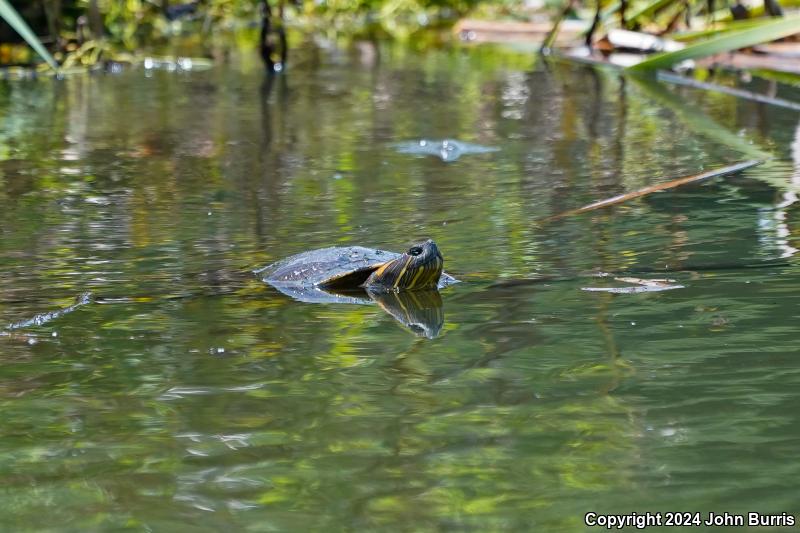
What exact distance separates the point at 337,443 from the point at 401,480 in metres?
0.19

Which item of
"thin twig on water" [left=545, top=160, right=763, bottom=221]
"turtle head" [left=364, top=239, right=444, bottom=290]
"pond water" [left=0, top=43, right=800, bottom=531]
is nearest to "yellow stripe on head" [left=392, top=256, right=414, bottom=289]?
"turtle head" [left=364, top=239, right=444, bottom=290]

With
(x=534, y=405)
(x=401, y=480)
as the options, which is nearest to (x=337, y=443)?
(x=401, y=480)

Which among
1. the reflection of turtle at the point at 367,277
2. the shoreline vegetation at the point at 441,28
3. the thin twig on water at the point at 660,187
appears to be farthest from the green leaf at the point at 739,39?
the reflection of turtle at the point at 367,277

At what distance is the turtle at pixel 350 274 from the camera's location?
3.17 metres

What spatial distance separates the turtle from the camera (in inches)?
125

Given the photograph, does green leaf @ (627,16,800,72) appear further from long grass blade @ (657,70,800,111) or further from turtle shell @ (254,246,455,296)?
turtle shell @ (254,246,455,296)

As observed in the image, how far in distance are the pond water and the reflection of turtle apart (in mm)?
69

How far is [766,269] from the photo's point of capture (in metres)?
3.27

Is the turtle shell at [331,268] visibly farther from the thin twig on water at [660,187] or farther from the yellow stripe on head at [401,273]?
the thin twig on water at [660,187]

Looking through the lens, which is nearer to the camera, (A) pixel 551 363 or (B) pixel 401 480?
(B) pixel 401 480

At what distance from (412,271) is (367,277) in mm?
161

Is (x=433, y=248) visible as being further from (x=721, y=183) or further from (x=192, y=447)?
(x=721, y=183)

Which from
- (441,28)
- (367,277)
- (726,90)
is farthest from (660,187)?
(441,28)

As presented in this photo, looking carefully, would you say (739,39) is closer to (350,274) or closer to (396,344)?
(350,274)
